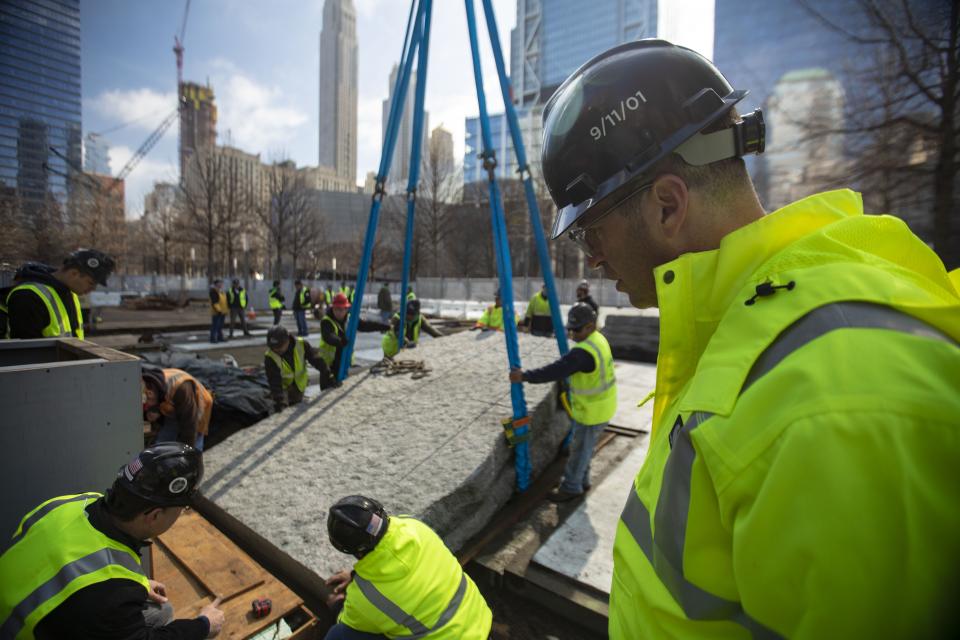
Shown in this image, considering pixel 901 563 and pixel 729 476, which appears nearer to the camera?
pixel 901 563

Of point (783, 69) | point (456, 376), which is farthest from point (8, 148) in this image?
point (783, 69)

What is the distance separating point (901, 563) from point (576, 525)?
12.9 ft

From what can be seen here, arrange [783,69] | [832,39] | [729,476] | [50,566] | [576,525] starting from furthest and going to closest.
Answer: [783,69] → [832,39] → [576,525] → [50,566] → [729,476]

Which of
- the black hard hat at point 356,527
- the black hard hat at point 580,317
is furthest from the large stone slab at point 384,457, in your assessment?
the black hard hat at point 356,527

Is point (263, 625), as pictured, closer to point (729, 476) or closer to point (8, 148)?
point (729, 476)

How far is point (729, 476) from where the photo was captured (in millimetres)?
649

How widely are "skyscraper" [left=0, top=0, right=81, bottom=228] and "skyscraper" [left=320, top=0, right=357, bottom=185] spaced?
459ft

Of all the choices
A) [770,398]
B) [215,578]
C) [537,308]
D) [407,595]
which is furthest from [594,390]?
[537,308]

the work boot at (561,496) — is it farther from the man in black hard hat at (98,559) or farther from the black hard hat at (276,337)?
the black hard hat at (276,337)

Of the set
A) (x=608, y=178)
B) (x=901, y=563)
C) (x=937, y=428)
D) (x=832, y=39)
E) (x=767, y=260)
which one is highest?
(x=832, y=39)

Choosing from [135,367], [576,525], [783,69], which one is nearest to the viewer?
[135,367]

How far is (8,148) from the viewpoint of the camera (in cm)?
1096

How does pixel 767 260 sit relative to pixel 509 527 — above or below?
above

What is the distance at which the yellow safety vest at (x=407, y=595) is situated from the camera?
233cm
